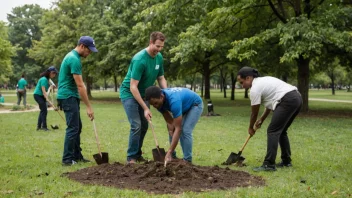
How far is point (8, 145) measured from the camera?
8945 mm

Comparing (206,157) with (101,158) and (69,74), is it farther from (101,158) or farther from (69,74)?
(69,74)

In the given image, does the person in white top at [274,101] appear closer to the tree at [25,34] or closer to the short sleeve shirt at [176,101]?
the short sleeve shirt at [176,101]

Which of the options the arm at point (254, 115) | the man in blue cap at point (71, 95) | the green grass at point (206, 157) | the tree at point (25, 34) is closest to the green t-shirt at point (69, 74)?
the man in blue cap at point (71, 95)

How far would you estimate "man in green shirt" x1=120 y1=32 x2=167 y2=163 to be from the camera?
630 centimetres

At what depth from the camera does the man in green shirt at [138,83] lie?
6.30 m

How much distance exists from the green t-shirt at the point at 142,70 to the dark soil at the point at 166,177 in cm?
132

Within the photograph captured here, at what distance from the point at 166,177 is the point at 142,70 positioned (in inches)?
73.5

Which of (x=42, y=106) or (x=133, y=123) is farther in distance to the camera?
(x=42, y=106)

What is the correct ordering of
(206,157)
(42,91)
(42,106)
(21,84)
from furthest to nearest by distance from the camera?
(21,84) → (42,106) → (42,91) → (206,157)

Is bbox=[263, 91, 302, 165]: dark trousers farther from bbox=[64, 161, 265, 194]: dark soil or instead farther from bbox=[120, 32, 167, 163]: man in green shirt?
bbox=[120, 32, 167, 163]: man in green shirt

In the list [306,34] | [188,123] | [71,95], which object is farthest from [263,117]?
[306,34]

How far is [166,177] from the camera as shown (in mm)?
5469

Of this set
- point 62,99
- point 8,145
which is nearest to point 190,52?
point 8,145

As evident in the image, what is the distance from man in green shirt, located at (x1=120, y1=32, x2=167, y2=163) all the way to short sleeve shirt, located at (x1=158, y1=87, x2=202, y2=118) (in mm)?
588
